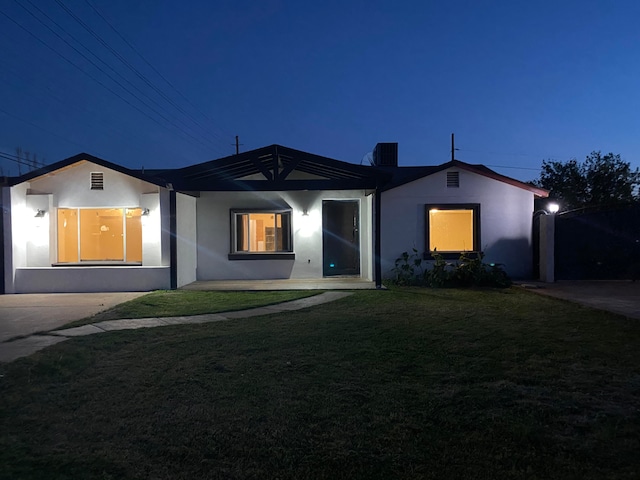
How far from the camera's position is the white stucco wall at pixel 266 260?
45.8ft

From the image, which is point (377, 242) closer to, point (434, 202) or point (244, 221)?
point (434, 202)

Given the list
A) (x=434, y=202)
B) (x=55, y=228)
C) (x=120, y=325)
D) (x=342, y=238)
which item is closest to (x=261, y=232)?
(x=342, y=238)

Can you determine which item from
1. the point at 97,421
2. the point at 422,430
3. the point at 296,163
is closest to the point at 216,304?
the point at 296,163

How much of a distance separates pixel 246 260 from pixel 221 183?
309 cm

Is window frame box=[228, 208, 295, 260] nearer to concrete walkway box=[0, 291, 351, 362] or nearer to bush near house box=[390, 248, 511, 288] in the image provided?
bush near house box=[390, 248, 511, 288]

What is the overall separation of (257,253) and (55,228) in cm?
522

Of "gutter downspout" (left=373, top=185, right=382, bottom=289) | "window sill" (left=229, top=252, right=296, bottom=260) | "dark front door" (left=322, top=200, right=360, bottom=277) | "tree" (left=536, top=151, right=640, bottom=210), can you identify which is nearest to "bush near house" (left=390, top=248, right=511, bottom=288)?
"gutter downspout" (left=373, top=185, right=382, bottom=289)

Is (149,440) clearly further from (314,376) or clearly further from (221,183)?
(221,183)

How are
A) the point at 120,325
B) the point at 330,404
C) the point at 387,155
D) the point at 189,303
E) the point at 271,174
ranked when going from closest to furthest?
the point at 330,404
the point at 120,325
the point at 189,303
the point at 271,174
the point at 387,155

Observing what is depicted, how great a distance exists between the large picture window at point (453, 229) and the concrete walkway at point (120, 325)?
14.7 ft

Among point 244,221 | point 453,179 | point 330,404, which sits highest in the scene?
point 453,179

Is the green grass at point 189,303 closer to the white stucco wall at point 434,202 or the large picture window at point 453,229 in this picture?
the white stucco wall at point 434,202

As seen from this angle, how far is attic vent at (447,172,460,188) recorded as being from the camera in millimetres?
13602

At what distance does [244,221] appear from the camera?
14258 millimetres
